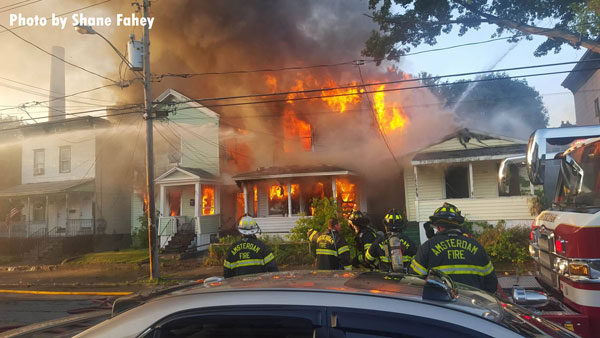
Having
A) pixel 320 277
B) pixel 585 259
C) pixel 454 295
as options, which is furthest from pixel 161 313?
pixel 585 259

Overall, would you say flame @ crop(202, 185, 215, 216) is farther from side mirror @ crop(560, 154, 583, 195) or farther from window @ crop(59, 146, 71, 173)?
side mirror @ crop(560, 154, 583, 195)

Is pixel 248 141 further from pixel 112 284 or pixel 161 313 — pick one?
pixel 161 313

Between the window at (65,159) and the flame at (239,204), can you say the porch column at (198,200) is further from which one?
the window at (65,159)

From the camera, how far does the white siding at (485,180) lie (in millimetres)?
15659

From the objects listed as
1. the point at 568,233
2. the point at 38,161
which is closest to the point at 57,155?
the point at 38,161

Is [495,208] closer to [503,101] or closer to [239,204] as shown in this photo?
[239,204]

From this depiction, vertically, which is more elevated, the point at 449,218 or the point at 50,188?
the point at 50,188

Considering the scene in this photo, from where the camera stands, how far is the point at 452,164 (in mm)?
15695

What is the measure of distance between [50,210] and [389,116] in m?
19.3

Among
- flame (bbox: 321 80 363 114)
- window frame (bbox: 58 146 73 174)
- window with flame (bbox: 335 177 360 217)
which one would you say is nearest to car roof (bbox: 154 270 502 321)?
window with flame (bbox: 335 177 360 217)

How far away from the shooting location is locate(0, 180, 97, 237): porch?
2103 centimetres

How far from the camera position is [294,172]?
674 inches

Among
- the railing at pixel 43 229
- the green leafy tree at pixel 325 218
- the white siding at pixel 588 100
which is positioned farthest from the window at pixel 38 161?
the white siding at pixel 588 100

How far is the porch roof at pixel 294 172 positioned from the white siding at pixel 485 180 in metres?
4.82
